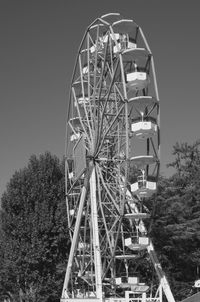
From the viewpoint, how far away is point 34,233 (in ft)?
150

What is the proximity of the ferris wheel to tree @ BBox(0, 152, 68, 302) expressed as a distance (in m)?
7.60

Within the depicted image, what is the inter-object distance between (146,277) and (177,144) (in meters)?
12.9

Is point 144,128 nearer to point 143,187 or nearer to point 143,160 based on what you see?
point 143,160

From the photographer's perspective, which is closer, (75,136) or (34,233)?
(75,136)

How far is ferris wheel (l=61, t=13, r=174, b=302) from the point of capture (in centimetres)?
2995

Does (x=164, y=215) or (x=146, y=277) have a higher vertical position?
(x=164, y=215)

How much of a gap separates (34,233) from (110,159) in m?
15.0

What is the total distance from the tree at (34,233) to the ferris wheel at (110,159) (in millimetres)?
7599

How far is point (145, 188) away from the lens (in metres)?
29.6

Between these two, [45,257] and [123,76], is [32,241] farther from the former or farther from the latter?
[123,76]

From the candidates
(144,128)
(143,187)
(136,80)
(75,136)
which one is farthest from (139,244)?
(75,136)

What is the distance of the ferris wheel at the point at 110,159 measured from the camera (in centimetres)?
2995

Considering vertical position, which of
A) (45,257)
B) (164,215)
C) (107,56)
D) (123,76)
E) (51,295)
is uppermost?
(107,56)

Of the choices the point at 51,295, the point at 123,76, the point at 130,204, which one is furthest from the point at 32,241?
the point at 123,76
